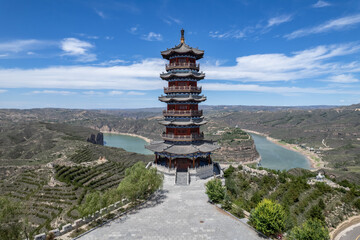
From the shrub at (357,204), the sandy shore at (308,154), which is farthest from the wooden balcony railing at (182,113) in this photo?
the sandy shore at (308,154)

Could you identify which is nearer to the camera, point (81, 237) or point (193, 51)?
point (81, 237)

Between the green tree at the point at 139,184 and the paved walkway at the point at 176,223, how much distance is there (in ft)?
5.60

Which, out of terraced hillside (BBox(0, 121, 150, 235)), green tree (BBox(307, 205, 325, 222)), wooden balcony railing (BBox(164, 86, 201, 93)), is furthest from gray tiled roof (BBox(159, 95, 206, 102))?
terraced hillside (BBox(0, 121, 150, 235))

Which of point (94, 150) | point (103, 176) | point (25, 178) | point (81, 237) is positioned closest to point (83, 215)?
point (81, 237)

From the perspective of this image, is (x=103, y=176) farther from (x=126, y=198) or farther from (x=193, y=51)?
(x=193, y=51)

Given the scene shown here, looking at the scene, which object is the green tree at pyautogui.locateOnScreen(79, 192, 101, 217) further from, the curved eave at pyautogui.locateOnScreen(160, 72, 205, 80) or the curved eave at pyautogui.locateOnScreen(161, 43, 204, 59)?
the curved eave at pyautogui.locateOnScreen(161, 43, 204, 59)

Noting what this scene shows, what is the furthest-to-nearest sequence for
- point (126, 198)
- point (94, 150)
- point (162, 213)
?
point (94, 150), point (126, 198), point (162, 213)

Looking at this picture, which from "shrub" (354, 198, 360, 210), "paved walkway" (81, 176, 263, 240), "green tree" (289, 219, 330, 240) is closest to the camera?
"green tree" (289, 219, 330, 240)

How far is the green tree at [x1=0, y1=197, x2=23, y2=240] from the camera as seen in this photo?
53.3 feet

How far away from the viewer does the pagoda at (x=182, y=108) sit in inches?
1388

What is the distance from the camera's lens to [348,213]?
25875 mm

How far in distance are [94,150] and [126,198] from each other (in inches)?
2607

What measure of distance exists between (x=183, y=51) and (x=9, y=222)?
30.9 metres

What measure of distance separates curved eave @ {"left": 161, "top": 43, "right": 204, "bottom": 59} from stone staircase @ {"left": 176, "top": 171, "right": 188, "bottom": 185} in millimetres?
20094
